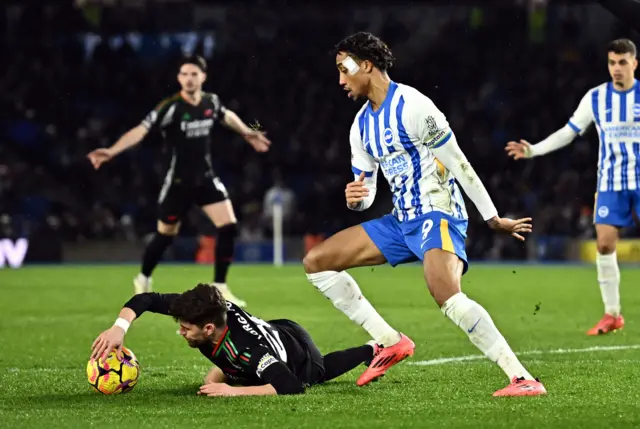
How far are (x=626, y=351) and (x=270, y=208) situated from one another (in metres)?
16.7

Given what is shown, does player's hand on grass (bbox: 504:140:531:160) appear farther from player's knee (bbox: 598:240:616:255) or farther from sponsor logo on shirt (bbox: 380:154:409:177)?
sponsor logo on shirt (bbox: 380:154:409:177)

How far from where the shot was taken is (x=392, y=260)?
260 inches

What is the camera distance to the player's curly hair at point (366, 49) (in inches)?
251

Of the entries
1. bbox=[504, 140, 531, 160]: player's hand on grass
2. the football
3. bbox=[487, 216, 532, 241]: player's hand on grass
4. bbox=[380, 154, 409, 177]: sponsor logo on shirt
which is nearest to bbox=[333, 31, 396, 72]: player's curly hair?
bbox=[380, 154, 409, 177]: sponsor logo on shirt

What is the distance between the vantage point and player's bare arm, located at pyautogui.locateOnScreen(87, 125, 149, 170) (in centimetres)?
1052

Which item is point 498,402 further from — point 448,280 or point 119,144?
point 119,144

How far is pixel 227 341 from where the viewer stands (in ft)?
20.0

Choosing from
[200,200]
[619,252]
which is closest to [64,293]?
[200,200]

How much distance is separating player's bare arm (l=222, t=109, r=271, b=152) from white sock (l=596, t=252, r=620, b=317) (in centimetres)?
338

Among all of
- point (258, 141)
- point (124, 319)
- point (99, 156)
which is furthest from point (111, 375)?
point (258, 141)

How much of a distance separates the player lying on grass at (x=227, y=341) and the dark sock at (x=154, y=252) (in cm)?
605

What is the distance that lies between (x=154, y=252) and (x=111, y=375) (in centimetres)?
610

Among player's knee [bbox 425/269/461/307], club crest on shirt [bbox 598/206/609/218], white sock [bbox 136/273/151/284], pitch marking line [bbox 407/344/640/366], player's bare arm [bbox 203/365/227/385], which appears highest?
club crest on shirt [bbox 598/206/609/218]

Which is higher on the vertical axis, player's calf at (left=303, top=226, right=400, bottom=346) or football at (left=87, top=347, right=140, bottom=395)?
player's calf at (left=303, top=226, right=400, bottom=346)
